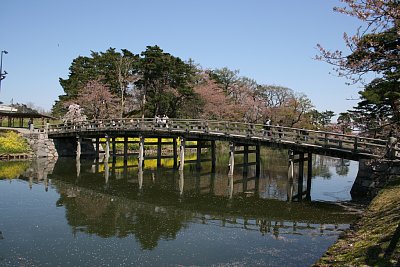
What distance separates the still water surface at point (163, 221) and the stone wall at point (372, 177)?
0.88m

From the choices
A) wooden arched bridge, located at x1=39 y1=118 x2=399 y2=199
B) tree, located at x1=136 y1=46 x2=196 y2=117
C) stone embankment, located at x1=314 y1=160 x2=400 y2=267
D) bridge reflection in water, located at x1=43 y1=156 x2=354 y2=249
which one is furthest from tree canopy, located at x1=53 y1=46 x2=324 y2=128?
stone embankment, located at x1=314 y1=160 x2=400 y2=267

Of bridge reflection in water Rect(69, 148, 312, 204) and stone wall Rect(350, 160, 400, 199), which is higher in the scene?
A: stone wall Rect(350, 160, 400, 199)

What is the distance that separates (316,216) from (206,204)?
211 inches

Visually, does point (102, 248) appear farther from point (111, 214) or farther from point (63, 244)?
point (111, 214)

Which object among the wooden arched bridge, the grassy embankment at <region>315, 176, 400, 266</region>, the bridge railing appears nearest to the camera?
the grassy embankment at <region>315, 176, 400, 266</region>

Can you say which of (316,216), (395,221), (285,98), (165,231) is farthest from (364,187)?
(285,98)

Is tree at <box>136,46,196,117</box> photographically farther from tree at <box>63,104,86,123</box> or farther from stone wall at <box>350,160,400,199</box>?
stone wall at <box>350,160,400,199</box>

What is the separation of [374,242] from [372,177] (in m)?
10.4

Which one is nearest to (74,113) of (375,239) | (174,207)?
(174,207)

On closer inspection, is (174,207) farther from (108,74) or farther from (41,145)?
(108,74)

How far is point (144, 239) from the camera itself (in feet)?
38.9

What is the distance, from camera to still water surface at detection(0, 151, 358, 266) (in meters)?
10.4

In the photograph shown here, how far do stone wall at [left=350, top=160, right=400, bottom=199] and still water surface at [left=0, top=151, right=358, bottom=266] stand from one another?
2.88 feet

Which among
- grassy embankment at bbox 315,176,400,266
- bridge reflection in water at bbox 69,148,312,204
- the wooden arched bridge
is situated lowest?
bridge reflection in water at bbox 69,148,312,204
